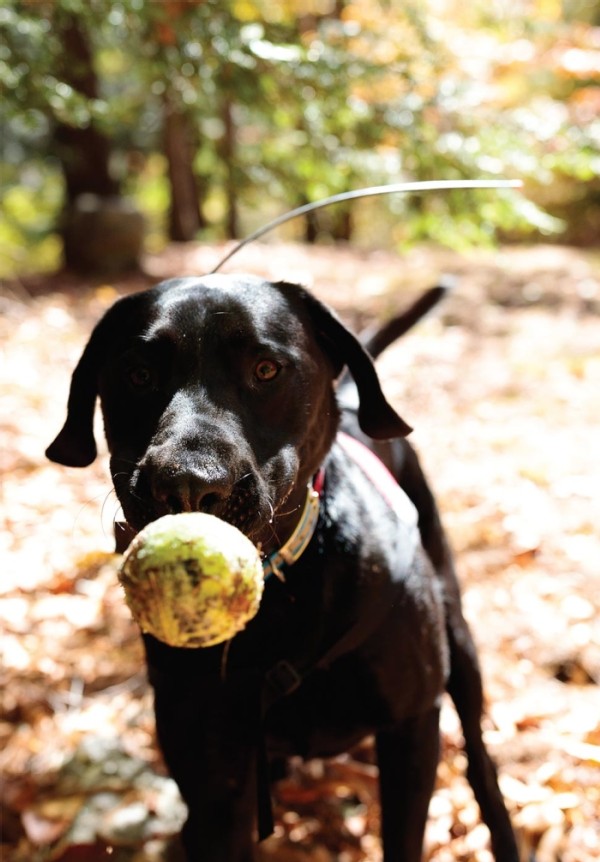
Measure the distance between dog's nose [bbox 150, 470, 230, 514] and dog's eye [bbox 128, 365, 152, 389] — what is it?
428 millimetres

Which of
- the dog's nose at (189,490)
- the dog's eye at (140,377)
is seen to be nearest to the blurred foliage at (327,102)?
the dog's eye at (140,377)

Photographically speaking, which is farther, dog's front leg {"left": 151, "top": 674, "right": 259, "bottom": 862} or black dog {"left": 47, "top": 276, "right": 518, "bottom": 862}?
dog's front leg {"left": 151, "top": 674, "right": 259, "bottom": 862}

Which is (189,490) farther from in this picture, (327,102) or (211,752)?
(327,102)

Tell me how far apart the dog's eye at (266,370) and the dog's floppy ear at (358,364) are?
30 centimetres

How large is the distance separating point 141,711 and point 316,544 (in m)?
1.48

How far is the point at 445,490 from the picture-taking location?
4.48 meters

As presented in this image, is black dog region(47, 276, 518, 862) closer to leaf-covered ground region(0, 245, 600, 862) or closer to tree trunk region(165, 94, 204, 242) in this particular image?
leaf-covered ground region(0, 245, 600, 862)

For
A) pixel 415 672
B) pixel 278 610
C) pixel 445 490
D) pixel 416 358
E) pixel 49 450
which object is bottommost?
pixel 416 358

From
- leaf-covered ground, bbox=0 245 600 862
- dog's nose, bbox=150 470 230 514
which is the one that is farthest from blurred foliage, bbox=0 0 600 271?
dog's nose, bbox=150 470 230 514

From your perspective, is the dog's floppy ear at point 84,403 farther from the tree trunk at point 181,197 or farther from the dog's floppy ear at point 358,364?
the tree trunk at point 181,197

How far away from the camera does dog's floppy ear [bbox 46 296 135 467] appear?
6.60 ft

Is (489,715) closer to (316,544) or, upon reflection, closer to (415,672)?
(415,672)

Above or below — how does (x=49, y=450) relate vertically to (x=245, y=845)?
above

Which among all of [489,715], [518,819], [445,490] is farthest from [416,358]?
[518,819]
